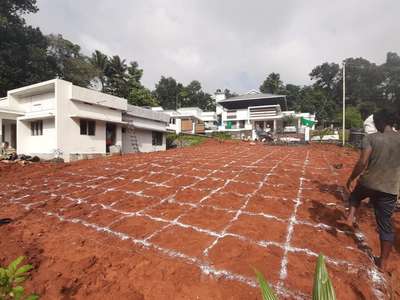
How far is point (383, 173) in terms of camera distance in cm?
272

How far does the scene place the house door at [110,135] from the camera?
1539 cm

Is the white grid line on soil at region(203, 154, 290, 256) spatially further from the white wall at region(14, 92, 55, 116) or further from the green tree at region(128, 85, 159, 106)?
the green tree at region(128, 85, 159, 106)

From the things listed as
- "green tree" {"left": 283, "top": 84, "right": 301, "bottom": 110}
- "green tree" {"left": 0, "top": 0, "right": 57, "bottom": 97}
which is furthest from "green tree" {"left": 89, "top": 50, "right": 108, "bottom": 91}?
"green tree" {"left": 283, "top": 84, "right": 301, "bottom": 110}

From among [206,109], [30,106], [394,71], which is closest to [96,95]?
[30,106]

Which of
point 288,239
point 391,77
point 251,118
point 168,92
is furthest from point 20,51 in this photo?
point 391,77

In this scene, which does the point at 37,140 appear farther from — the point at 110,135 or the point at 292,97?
the point at 292,97

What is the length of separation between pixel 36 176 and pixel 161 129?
41.4 feet

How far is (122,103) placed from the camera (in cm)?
1590

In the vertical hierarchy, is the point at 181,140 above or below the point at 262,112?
below

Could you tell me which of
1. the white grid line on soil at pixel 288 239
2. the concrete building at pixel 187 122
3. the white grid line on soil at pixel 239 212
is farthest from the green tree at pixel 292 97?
the white grid line on soil at pixel 288 239

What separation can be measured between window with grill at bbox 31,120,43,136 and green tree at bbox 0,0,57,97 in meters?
8.20

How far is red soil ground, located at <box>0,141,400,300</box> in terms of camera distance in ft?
8.42

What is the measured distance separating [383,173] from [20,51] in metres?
Result: 25.9

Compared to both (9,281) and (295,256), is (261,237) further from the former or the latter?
(9,281)
